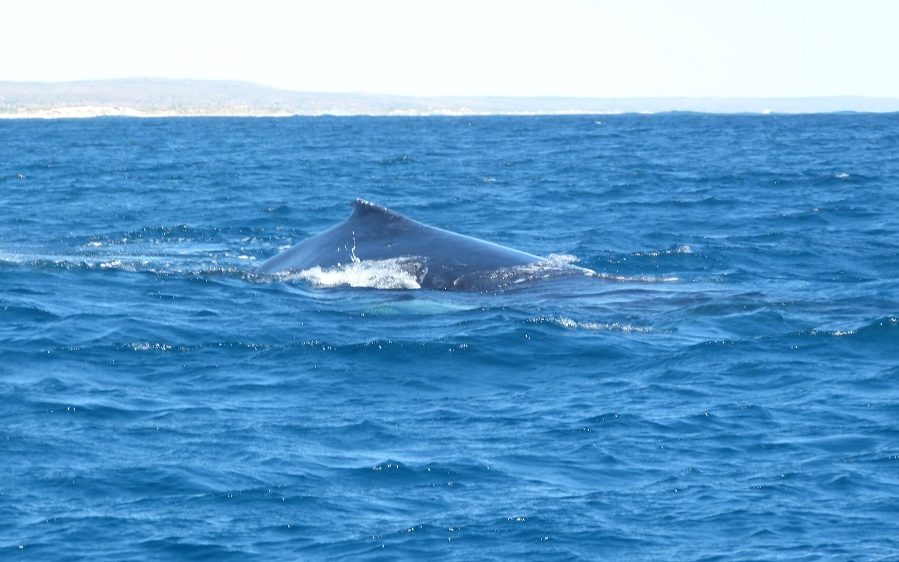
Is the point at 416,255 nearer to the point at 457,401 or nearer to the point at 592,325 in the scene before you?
the point at 592,325

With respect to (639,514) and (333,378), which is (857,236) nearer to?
(333,378)

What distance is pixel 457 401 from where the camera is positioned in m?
11.8

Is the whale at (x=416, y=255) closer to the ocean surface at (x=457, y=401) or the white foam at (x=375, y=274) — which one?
the white foam at (x=375, y=274)

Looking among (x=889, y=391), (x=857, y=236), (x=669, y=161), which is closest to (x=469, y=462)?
(x=889, y=391)

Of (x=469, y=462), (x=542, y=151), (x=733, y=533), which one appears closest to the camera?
(x=733, y=533)

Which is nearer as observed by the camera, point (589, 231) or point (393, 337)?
point (393, 337)

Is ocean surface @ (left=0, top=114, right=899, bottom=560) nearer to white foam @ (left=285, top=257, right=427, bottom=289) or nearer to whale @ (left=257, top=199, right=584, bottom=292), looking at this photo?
white foam @ (left=285, top=257, right=427, bottom=289)

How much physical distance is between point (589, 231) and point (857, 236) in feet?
15.3

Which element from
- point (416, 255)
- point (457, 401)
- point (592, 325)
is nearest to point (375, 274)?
point (416, 255)

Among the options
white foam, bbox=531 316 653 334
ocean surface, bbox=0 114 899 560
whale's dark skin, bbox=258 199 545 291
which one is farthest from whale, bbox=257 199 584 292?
white foam, bbox=531 316 653 334

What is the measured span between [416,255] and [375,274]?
0.62 m

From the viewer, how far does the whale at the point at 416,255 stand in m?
17.1

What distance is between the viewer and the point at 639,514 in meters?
8.72

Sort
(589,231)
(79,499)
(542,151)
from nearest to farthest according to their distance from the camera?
(79,499), (589,231), (542,151)
